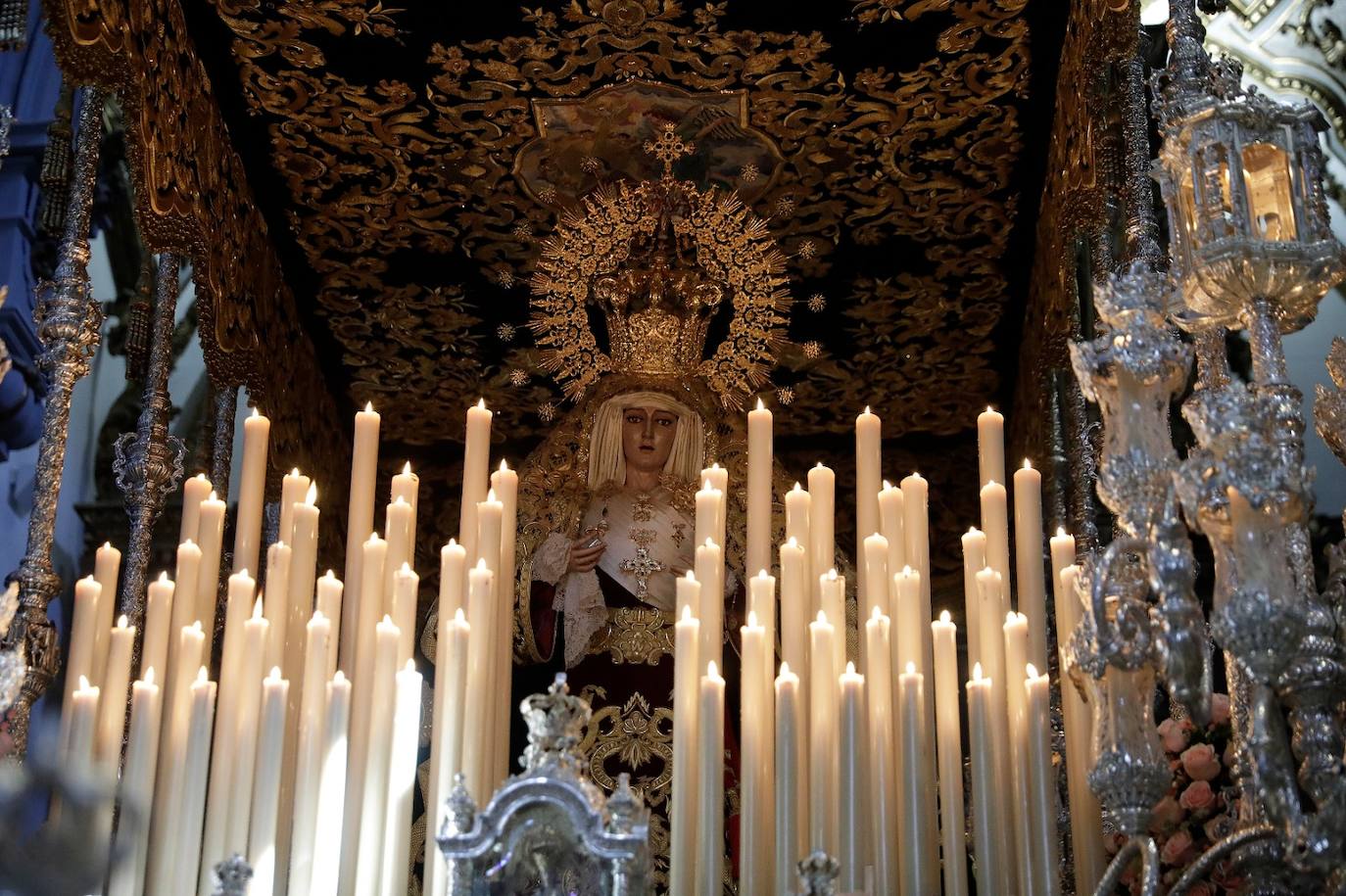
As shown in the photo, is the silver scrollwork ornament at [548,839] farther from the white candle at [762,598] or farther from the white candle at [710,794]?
the white candle at [762,598]

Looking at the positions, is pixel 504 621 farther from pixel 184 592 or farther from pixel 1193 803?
pixel 1193 803

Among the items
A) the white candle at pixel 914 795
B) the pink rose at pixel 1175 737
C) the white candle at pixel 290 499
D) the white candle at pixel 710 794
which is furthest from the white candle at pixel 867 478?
the white candle at pixel 290 499

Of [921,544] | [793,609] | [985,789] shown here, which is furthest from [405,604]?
[985,789]

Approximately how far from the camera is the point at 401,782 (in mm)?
2916

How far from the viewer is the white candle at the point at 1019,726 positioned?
290 centimetres

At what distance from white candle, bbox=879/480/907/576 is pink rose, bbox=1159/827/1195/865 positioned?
25.9 inches

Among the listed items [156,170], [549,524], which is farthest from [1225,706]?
[156,170]

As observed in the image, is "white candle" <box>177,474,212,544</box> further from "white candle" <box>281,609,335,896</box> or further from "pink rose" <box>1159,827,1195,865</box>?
"pink rose" <box>1159,827,1195,865</box>

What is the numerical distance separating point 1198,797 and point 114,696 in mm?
1865

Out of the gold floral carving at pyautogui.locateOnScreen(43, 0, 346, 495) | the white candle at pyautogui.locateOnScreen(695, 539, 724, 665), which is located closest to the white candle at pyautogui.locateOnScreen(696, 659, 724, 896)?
the white candle at pyautogui.locateOnScreen(695, 539, 724, 665)

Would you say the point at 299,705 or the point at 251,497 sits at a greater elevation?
the point at 251,497

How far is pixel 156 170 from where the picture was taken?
4.35m

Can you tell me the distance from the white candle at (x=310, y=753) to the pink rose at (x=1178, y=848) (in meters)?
1.37

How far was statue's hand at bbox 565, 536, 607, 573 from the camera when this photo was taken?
445cm
